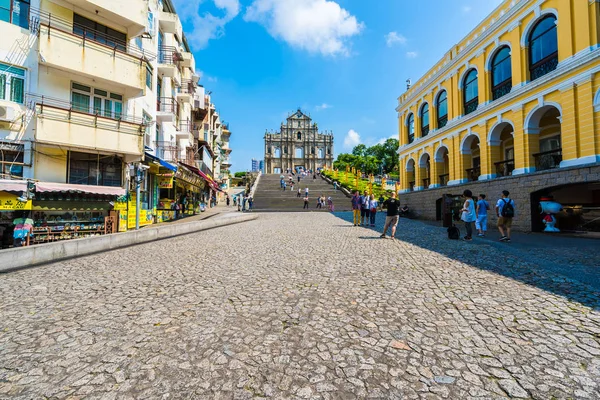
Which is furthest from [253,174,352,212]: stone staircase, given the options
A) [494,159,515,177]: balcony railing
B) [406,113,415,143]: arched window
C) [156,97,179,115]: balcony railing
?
[494,159,515,177]: balcony railing

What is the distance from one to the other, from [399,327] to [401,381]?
0.99 meters

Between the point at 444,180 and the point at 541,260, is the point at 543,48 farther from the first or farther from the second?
the point at 541,260

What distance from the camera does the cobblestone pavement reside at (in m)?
2.28

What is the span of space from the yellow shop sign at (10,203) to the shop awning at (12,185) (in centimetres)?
38

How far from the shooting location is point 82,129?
39.1ft

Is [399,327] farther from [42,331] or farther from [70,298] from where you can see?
[70,298]

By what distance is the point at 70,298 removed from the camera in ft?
14.2

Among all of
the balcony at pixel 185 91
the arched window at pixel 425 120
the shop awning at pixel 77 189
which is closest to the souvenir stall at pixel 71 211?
the shop awning at pixel 77 189

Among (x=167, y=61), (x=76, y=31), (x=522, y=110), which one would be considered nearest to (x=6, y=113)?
(x=76, y=31)

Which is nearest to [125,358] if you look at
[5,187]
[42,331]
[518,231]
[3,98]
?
[42,331]

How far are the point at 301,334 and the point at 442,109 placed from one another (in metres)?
21.0

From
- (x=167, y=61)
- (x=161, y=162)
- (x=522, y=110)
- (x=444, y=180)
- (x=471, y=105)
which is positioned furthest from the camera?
(x=167, y=61)

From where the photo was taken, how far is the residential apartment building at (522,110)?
1049 cm

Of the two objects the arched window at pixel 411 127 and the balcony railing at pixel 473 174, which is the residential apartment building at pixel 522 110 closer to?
the balcony railing at pixel 473 174
